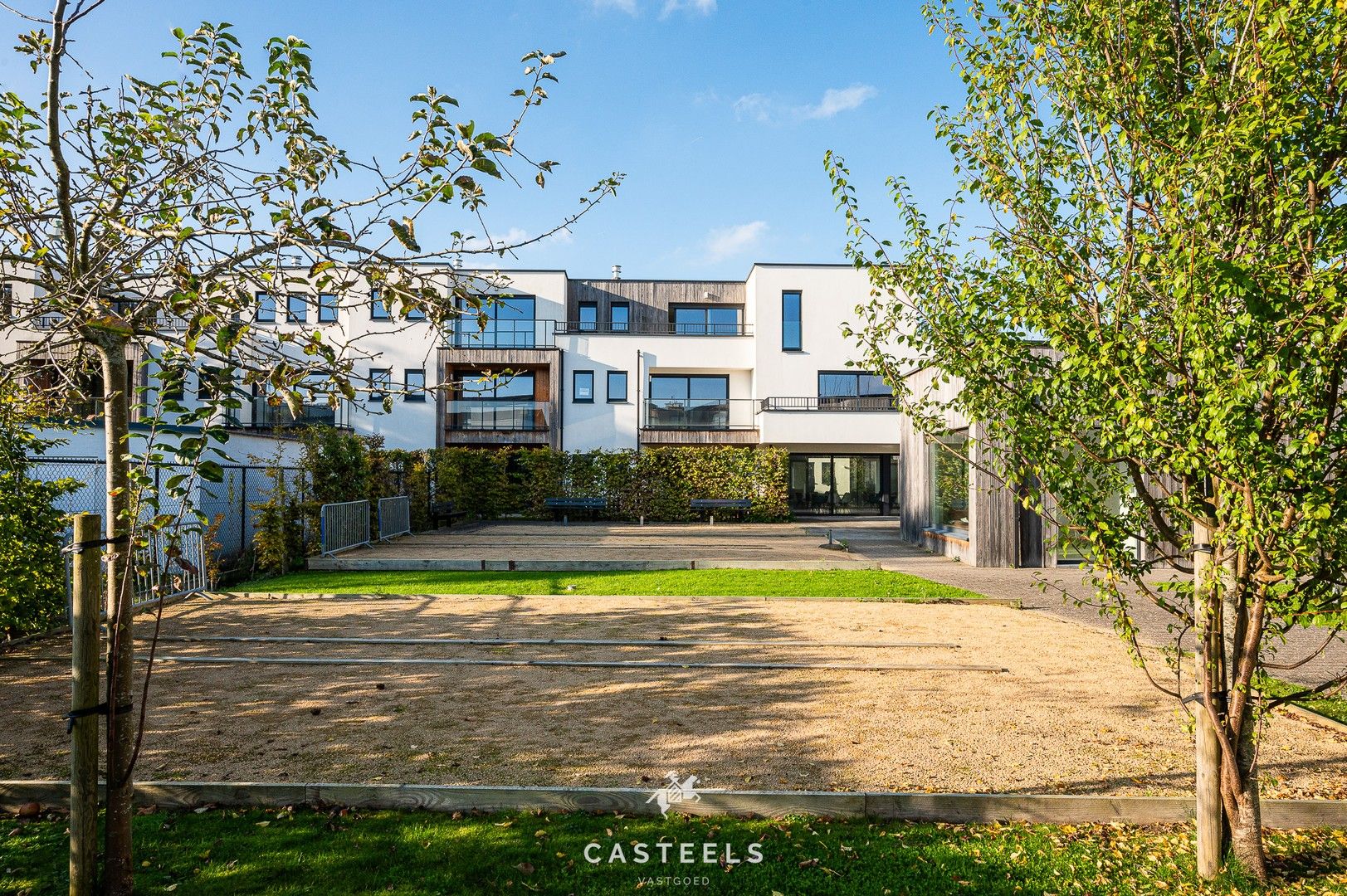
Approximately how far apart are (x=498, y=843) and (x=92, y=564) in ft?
6.92

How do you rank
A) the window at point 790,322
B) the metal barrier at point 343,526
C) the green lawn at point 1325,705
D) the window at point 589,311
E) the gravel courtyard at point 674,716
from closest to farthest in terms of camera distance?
the gravel courtyard at point 674,716 < the green lawn at point 1325,705 < the metal barrier at point 343,526 < the window at point 790,322 < the window at point 589,311

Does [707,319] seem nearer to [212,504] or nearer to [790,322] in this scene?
[790,322]

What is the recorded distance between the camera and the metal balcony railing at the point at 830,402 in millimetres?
29703

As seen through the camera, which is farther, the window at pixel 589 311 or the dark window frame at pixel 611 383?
the window at pixel 589 311

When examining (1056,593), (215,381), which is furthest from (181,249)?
(1056,593)

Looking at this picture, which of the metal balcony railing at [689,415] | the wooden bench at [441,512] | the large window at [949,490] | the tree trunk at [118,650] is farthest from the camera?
the metal balcony railing at [689,415]

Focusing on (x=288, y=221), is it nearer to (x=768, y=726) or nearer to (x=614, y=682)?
(x=768, y=726)

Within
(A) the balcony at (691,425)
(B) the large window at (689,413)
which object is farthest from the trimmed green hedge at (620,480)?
(B) the large window at (689,413)

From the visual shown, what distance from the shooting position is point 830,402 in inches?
1195

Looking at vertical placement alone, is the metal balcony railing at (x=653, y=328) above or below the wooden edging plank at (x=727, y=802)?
above

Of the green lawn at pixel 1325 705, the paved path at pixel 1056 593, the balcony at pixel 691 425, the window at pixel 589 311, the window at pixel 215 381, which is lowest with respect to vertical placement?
the paved path at pixel 1056 593

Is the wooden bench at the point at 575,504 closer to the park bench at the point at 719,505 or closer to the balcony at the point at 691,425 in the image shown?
the park bench at the point at 719,505

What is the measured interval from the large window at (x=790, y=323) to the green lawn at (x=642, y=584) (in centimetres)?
1876

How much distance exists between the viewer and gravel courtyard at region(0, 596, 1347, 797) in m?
4.33
